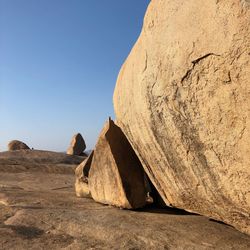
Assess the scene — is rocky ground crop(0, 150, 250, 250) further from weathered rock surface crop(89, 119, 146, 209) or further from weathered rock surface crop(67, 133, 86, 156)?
weathered rock surface crop(67, 133, 86, 156)

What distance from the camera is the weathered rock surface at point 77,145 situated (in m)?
24.9

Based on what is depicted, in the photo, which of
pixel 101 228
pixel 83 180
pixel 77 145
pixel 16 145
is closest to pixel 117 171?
pixel 101 228

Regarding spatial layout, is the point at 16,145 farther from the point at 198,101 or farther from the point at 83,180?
the point at 198,101

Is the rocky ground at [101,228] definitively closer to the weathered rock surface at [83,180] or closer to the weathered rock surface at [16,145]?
the weathered rock surface at [83,180]

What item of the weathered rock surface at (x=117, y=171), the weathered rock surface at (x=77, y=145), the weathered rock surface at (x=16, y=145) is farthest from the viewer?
the weathered rock surface at (x=16, y=145)

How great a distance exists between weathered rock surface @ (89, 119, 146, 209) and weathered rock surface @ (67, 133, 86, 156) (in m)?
18.4

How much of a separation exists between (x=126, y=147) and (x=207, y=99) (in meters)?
2.71

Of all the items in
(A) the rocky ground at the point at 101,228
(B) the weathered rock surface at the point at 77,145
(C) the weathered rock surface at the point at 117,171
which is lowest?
(A) the rocky ground at the point at 101,228

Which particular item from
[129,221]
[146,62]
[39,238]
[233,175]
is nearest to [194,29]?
[146,62]

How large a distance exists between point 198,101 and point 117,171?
2.52 metres

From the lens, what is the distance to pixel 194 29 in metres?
3.71

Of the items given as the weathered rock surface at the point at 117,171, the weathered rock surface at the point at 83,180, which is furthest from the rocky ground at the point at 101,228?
the weathered rock surface at the point at 83,180

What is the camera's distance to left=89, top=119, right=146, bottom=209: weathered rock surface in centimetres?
598

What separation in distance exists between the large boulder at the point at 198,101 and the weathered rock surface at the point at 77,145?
65.8ft
